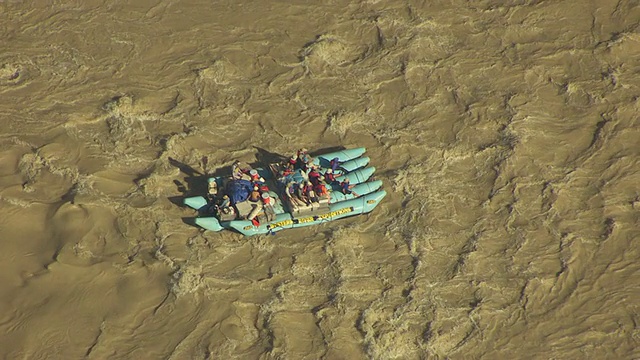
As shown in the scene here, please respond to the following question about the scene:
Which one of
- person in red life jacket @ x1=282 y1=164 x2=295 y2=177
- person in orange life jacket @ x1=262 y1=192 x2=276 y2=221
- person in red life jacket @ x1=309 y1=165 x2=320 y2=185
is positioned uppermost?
person in red life jacket @ x1=282 y1=164 x2=295 y2=177

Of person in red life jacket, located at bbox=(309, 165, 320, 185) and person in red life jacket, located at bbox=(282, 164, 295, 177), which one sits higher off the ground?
person in red life jacket, located at bbox=(282, 164, 295, 177)

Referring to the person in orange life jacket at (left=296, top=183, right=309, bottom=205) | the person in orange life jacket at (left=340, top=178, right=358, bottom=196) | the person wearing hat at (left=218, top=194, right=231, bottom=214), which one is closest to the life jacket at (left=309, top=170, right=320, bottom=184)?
the person in orange life jacket at (left=296, top=183, right=309, bottom=205)

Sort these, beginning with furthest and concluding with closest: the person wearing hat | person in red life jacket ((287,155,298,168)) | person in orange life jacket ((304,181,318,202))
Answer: person in red life jacket ((287,155,298,168)) → person in orange life jacket ((304,181,318,202)) → the person wearing hat

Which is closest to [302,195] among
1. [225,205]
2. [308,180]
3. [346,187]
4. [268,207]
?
[308,180]

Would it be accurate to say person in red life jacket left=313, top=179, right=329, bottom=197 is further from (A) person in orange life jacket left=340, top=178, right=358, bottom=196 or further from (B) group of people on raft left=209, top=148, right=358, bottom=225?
(A) person in orange life jacket left=340, top=178, right=358, bottom=196

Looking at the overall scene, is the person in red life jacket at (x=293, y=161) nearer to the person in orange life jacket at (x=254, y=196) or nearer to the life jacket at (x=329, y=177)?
the life jacket at (x=329, y=177)

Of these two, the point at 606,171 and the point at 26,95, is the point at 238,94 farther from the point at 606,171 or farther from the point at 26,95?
the point at 606,171

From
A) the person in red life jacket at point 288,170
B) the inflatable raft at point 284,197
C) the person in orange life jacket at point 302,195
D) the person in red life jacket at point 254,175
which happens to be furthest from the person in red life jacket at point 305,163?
the person in red life jacket at point 254,175

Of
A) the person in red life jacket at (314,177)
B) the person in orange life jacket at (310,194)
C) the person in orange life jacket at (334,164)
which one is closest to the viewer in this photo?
the person in orange life jacket at (310,194)

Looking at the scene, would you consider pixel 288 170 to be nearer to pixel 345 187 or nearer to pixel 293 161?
pixel 293 161
